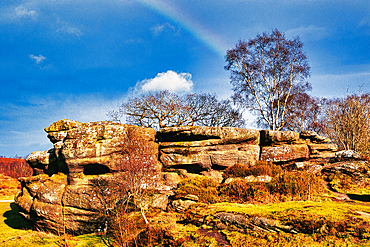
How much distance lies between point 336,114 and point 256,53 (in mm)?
12540

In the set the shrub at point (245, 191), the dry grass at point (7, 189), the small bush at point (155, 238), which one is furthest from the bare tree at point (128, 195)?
the dry grass at point (7, 189)

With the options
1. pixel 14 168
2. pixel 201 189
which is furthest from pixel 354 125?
pixel 14 168

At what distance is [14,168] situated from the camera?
2025 inches

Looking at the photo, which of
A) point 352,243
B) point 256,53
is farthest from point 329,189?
point 256,53

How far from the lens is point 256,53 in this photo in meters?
24.3

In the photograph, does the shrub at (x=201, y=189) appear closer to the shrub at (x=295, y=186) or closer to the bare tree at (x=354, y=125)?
the shrub at (x=295, y=186)

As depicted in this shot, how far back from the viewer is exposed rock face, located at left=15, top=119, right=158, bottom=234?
11.7 m

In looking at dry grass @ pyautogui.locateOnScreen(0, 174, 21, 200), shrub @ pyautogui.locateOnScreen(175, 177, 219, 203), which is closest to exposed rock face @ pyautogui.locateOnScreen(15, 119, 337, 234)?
shrub @ pyautogui.locateOnScreen(175, 177, 219, 203)

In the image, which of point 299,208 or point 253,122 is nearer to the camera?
point 299,208

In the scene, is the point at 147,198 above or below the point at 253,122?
below

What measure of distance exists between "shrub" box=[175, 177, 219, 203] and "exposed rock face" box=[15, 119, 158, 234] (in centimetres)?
263

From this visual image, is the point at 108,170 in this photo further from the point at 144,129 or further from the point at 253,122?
the point at 253,122

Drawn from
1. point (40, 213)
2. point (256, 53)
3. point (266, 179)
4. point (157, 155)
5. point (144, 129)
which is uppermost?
point (256, 53)

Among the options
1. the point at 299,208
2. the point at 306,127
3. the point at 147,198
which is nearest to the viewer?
the point at 299,208
